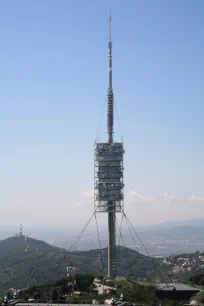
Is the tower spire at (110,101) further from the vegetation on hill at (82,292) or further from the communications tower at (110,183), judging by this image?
the vegetation on hill at (82,292)

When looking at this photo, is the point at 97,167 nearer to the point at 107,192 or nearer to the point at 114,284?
the point at 107,192

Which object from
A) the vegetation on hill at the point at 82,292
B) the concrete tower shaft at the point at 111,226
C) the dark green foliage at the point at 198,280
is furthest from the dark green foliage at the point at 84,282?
the dark green foliage at the point at 198,280

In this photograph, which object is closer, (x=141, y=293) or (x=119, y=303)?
(x=119, y=303)

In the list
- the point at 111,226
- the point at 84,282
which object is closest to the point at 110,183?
the point at 111,226

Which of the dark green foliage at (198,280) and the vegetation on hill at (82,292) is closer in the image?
the vegetation on hill at (82,292)

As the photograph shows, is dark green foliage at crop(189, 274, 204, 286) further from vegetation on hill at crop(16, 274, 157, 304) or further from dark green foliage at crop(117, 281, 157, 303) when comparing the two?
dark green foliage at crop(117, 281, 157, 303)

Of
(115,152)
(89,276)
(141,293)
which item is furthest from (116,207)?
(141,293)

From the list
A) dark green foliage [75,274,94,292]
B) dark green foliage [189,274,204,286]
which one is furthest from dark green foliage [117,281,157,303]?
dark green foliage [189,274,204,286]

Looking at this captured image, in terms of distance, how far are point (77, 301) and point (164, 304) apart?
14691 millimetres

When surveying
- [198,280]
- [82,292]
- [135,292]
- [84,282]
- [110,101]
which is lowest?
[198,280]

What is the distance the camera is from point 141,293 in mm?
90375

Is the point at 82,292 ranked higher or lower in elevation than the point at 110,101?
lower

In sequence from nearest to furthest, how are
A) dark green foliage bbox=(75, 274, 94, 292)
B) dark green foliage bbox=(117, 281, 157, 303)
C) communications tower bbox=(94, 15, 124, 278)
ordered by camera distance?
dark green foliage bbox=(117, 281, 157, 303) < dark green foliage bbox=(75, 274, 94, 292) < communications tower bbox=(94, 15, 124, 278)

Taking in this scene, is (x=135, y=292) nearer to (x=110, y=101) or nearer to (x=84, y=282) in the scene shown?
(x=84, y=282)
